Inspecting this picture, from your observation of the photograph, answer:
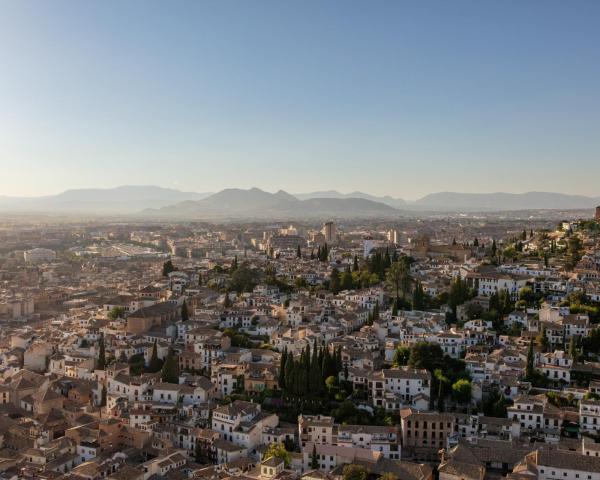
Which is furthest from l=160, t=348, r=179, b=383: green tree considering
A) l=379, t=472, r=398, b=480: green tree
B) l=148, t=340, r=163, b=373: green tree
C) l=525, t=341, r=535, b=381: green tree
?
l=525, t=341, r=535, b=381: green tree

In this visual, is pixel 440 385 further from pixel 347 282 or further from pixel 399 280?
pixel 347 282

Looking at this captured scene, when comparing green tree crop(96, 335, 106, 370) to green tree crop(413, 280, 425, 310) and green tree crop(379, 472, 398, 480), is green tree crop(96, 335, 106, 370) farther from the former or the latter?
green tree crop(413, 280, 425, 310)

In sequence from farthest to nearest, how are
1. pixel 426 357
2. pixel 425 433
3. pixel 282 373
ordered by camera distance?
pixel 426 357 < pixel 282 373 < pixel 425 433

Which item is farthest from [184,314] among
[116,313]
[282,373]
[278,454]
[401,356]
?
[278,454]

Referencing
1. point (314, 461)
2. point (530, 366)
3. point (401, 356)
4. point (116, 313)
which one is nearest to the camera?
point (314, 461)

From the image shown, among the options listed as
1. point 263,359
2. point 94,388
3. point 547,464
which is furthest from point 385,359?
point 94,388

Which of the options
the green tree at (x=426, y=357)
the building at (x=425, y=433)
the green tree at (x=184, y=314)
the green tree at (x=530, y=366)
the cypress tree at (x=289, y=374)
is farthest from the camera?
the green tree at (x=184, y=314)

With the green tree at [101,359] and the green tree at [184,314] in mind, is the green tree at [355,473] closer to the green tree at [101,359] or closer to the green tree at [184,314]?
the green tree at [101,359]

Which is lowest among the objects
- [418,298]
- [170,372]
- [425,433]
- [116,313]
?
[425,433]

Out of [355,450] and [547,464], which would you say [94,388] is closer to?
[355,450]

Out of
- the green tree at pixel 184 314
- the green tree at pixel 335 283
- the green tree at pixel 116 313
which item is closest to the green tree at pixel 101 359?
the green tree at pixel 184 314

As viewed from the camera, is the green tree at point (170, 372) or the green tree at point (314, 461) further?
the green tree at point (170, 372)
